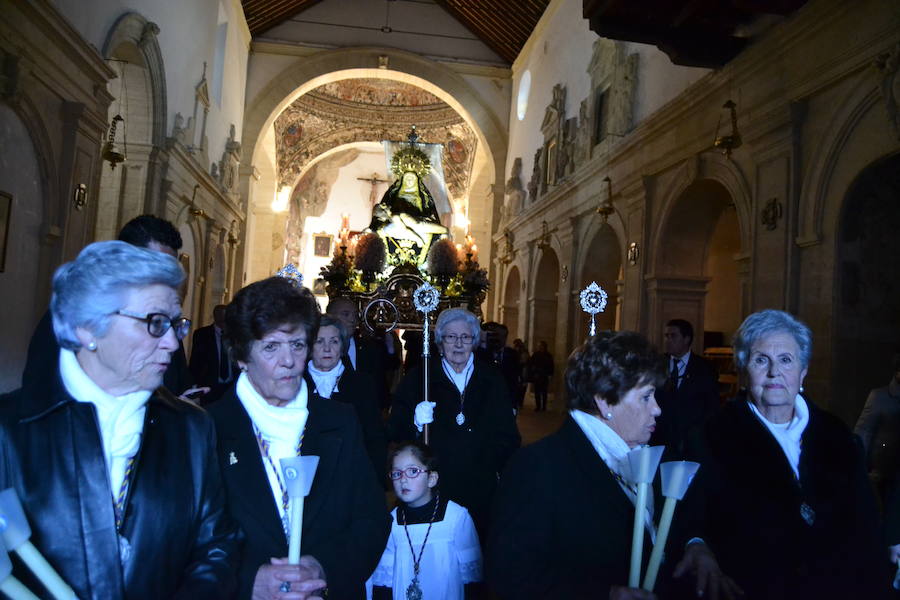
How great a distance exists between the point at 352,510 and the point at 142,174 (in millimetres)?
10011

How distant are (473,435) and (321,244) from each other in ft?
91.9

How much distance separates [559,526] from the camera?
196 centimetres

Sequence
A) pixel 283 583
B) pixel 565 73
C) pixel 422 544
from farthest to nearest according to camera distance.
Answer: pixel 565 73 < pixel 422 544 < pixel 283 583

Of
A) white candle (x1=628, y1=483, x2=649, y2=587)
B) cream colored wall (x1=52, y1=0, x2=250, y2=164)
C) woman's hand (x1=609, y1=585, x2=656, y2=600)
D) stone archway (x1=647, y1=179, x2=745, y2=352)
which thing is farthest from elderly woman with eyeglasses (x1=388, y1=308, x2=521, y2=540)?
stone archway (x1=647, y1=179, x2=745, y2=352)

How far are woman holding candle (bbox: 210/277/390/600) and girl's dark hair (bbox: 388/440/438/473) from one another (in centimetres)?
94

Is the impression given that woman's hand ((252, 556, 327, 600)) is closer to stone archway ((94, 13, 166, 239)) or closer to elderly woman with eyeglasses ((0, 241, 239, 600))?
elderly woman with eyeglasses ((0, 241, 239, 600))

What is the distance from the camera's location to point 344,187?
31391mm

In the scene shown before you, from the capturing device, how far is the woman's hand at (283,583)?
167cm

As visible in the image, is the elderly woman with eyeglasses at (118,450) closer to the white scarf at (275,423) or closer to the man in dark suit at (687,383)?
the white scarf at (275,423)

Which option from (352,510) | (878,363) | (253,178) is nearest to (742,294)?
(878,363)

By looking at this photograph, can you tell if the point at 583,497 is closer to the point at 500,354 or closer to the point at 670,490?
the point at 670,490

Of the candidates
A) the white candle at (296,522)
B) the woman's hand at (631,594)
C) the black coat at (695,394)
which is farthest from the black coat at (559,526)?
the black coat at (695,394)

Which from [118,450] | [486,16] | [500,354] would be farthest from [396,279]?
Answer: [118,450]

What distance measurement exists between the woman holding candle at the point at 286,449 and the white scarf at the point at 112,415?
0.42m
